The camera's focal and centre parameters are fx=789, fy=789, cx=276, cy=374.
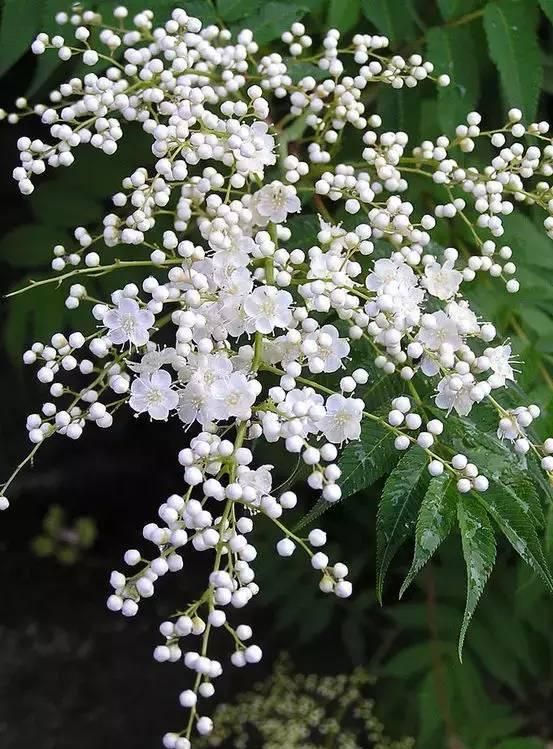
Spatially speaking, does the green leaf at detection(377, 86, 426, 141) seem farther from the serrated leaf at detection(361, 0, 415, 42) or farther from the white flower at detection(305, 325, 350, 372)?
the white flower at detection(305, 325, 350, 372)

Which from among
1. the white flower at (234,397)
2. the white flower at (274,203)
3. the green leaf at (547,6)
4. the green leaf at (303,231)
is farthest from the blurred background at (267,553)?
the white flower at (234,397)

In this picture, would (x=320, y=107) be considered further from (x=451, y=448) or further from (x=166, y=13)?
(x=451, y=448)

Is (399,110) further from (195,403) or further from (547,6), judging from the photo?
(195,403)

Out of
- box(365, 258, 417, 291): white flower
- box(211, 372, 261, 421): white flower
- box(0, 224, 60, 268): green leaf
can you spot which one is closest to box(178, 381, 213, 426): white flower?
box(211, 372, 261, 421): white flower

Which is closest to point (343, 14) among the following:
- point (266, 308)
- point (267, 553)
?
point (266, 308)

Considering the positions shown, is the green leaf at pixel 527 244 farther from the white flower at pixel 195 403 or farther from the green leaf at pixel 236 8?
the white flower at pixel 195 403

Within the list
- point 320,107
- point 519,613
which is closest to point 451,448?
point 320,107
